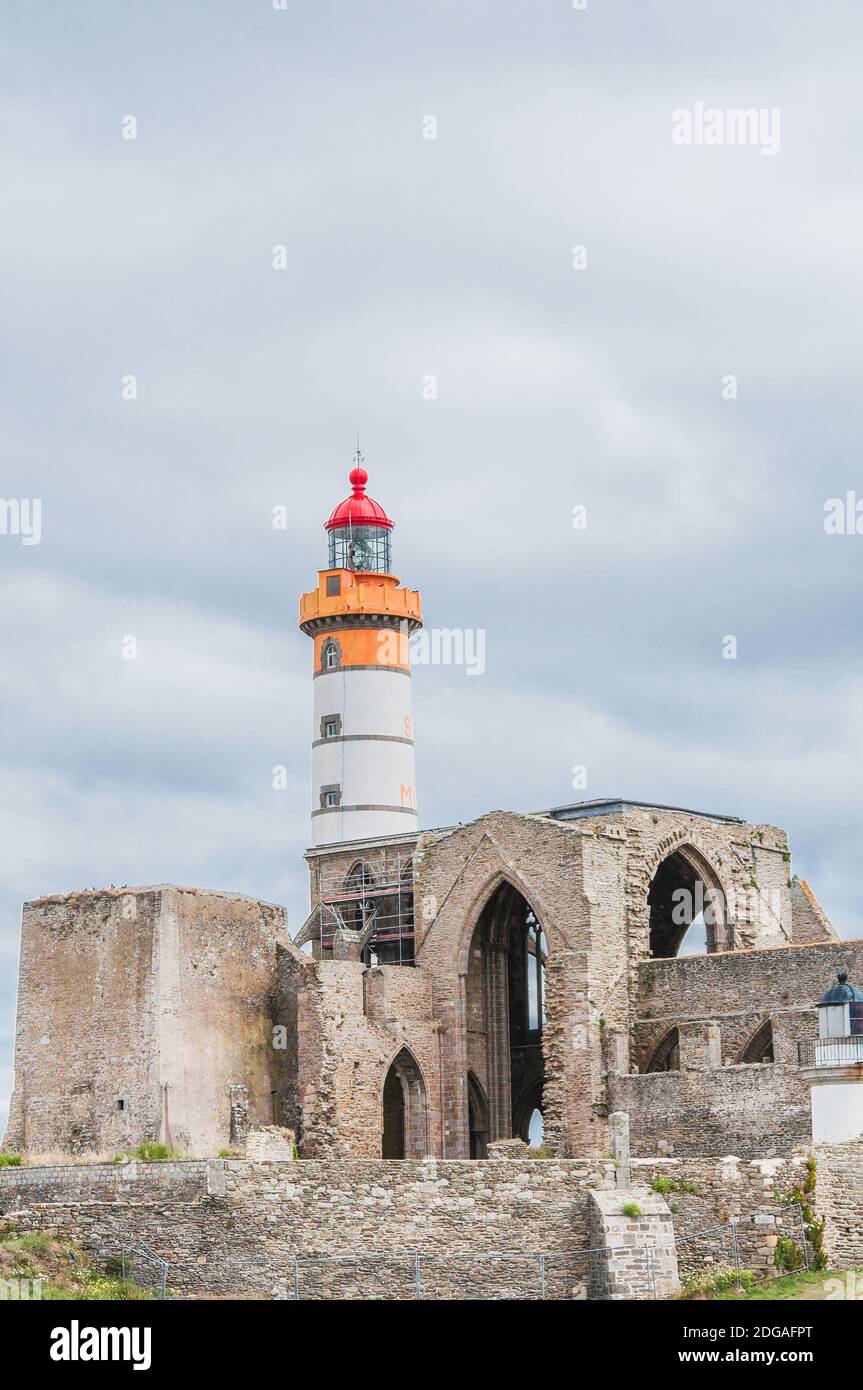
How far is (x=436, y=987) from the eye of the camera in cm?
5006

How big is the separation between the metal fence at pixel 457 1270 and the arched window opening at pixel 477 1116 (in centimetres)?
1973

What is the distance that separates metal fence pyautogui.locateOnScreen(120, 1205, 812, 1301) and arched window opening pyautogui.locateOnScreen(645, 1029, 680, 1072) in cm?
1559

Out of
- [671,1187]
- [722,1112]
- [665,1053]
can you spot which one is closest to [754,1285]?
[671,1187]

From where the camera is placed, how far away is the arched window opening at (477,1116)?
5138cm

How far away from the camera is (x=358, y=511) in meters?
62.3

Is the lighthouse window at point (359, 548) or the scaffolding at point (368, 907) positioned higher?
the lighthouse window at point (359, 548)

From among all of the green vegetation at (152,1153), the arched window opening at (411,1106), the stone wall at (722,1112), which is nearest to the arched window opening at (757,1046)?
the stone wall at (722,1112)

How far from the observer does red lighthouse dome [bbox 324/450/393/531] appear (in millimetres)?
62062

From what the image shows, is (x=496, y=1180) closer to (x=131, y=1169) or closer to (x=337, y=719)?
→ (x=131, y=1169)

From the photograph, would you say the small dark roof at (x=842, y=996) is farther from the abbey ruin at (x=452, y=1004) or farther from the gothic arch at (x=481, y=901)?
the gothic arch at (x=481, y=901)

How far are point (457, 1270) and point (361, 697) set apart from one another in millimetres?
29038

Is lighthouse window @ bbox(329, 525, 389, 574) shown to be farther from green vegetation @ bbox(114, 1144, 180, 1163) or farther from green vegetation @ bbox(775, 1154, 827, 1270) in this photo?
green vegetation @ bbox(775, 1154, 827, 1270)

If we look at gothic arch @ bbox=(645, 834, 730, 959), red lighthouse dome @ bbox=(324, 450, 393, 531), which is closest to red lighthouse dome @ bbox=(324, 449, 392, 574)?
red lighthouse dome @ bbox=(324, 450, 393, 531)
